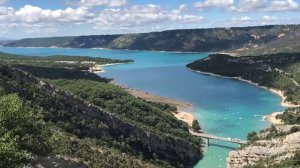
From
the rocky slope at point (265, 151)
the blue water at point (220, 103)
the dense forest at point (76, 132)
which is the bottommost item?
the blue water at point (220, 103)

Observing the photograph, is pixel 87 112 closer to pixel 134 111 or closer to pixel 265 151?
pixel 265 151

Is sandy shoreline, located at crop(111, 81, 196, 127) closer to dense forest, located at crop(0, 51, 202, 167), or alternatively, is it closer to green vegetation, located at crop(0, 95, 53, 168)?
dense forest, located at crop(0, 51, 202, 167)

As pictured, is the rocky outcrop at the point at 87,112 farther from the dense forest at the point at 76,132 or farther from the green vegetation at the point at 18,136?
the green vegetation at the point at 18,136

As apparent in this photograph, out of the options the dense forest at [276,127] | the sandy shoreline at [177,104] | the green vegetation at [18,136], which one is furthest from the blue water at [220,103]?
the green vegetation at [18,136]

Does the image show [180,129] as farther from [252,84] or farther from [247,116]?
[252,84]

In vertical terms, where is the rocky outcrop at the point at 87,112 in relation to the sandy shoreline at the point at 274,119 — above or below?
above

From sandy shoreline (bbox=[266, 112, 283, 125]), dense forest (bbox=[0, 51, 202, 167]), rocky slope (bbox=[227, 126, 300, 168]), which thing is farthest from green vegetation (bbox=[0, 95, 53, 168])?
sandy shoreline (bbox=[266, 112, 283, 125])
